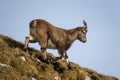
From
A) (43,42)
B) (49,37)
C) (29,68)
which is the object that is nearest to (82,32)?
(49,37)

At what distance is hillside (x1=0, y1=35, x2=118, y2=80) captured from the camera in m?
22.0

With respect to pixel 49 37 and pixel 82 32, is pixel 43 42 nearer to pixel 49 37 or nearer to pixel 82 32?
pixel 49 37

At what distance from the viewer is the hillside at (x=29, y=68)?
72.3ft

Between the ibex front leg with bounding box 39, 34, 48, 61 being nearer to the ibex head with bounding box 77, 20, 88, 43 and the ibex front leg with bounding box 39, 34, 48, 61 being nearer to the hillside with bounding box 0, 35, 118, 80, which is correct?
the hillside with bounding box 0, 35, 118, 80

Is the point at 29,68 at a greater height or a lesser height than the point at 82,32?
lesser

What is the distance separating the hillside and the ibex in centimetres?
105

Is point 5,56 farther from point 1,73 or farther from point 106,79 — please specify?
point 106,79

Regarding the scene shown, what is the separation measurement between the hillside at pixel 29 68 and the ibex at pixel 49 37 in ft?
3.44

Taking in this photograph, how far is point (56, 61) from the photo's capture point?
29.6m

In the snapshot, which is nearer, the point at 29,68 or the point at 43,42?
the point at 29,68

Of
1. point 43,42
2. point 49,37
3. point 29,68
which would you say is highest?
point 49,37

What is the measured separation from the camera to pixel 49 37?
95.2 feet

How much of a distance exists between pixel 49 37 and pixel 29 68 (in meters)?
5.78

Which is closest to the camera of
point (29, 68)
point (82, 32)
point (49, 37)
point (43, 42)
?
point (29, 68)
